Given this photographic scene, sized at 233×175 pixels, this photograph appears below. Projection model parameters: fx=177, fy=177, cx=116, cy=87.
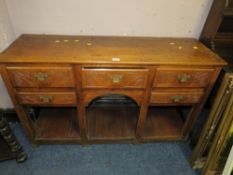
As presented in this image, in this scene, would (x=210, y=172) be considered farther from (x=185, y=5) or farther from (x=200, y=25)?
(x=185, y=5)

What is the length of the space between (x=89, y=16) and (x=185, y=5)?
76 centimetres

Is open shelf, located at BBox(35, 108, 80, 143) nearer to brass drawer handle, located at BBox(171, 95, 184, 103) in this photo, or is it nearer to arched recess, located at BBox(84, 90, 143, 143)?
arched recess, located at BBox(84, 90, 143, 143)

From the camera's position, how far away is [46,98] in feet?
3.91

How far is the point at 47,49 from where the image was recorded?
1183 millimetres

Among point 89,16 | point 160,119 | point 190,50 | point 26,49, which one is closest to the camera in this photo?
point 26,49

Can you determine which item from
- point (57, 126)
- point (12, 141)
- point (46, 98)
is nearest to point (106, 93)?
point (46, 98)

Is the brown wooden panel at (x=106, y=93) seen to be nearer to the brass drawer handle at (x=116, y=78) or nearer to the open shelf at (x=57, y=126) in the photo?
the brass drawer handle at (x=116, y=78)

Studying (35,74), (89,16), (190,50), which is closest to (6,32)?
(35,74)

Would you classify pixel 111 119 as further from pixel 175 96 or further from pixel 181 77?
pixel 181 77

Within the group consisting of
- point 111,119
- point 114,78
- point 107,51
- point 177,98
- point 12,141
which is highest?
point 107,51

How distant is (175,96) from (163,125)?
0.48 metres

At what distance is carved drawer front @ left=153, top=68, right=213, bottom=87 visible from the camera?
1144mm

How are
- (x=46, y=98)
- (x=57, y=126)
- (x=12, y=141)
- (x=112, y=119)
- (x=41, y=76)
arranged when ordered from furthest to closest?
(x=112, y=119)
(x=57, y=126)
(x=12, y=141)
(x=46, y=98)
(x=41, y=76)

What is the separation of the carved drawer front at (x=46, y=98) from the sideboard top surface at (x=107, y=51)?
248 mm
